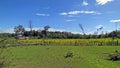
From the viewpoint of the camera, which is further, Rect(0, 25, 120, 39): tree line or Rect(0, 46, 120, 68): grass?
Rect(0, 25, 120, 39): tree line

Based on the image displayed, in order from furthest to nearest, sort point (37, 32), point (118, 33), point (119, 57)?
point (37, 32)
point (118, 33)
point (119, 57)

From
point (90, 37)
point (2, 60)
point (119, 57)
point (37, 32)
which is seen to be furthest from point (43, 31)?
point (2, 60)

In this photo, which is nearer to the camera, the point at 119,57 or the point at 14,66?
the point at 14,66

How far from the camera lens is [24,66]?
21.0m

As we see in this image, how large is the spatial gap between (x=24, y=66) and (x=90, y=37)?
211 ft

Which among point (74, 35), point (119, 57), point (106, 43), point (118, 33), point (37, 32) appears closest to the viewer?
point (119, 57)

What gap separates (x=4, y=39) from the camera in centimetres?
1220

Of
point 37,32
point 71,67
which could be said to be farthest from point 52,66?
point 37,32

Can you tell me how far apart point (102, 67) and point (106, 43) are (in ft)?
143

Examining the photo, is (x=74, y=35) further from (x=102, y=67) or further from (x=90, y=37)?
(x=102, y=67)

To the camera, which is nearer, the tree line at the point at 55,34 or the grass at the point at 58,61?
the grass at the point at 58,61

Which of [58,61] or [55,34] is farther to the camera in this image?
[55,34]

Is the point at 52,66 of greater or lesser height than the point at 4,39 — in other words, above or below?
below

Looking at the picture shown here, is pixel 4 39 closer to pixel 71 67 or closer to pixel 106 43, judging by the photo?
pixel 71 67
